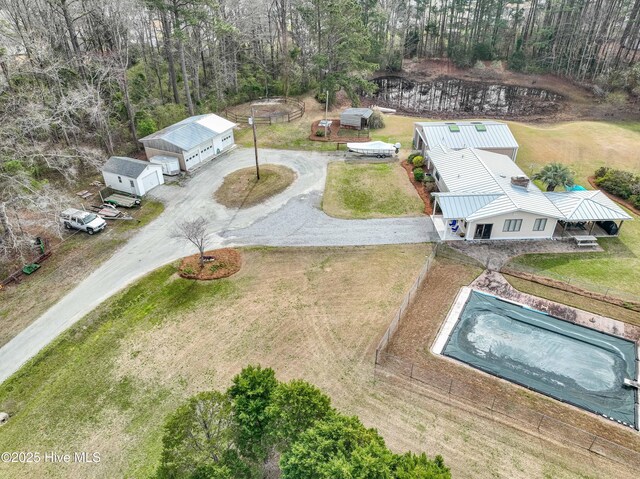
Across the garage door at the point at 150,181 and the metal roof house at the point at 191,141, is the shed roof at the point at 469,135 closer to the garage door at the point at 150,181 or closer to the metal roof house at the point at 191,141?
the metal roof house at the point at 191,141

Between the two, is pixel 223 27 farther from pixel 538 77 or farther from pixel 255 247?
pixel 538 77

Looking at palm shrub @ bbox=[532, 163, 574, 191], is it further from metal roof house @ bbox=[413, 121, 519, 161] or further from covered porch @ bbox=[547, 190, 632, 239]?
metal roof house @ bbox=[413, 121, 519, 161]

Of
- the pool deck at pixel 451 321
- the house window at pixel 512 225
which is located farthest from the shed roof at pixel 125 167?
the house window at pixel 512 225

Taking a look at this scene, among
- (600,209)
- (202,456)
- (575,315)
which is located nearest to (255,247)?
(202,456)

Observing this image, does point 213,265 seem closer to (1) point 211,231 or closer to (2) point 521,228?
(1) point 211,231

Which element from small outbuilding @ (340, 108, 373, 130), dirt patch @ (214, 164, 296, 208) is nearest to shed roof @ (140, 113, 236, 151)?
dirt patch @ (214, 164, 296, 208)

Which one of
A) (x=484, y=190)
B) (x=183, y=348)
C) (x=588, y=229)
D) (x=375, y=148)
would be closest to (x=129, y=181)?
(x=183, y=348)
